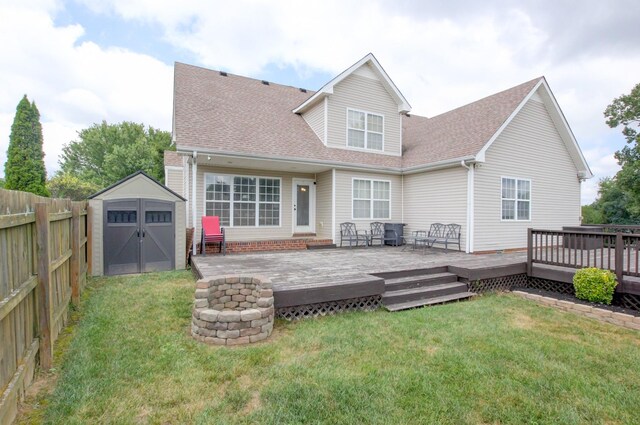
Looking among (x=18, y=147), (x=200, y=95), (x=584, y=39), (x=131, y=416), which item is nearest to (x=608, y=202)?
(x=584, y=39)

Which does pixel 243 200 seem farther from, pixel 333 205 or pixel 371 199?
pixel 371 199

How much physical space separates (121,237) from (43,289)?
453 cm

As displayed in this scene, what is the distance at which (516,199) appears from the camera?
32.8 ft

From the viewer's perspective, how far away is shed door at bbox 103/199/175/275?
22.5 ft

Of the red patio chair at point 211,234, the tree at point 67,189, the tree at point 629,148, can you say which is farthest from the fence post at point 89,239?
the tree at point 629,148

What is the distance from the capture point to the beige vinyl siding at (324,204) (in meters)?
10.5

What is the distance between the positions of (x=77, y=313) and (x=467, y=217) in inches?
365

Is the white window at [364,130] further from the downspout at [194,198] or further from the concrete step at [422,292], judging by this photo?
the concrete step at [422,292]

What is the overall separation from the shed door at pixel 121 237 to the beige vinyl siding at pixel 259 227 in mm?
1824

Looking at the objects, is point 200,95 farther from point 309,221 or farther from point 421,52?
point 421,52

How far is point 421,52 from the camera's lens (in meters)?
13.3

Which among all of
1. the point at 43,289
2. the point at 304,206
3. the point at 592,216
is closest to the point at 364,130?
the point at 304,206

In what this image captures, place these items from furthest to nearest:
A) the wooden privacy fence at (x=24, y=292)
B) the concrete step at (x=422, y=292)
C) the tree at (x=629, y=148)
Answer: the tree at (x=629, y=148) < the concrete step at (x=422, y=292) < the wooden privacy fence at (x=24, y=292)

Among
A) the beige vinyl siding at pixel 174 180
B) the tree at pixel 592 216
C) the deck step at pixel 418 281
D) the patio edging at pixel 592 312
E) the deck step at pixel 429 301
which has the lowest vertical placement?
the patio edging at pixel 592 312
